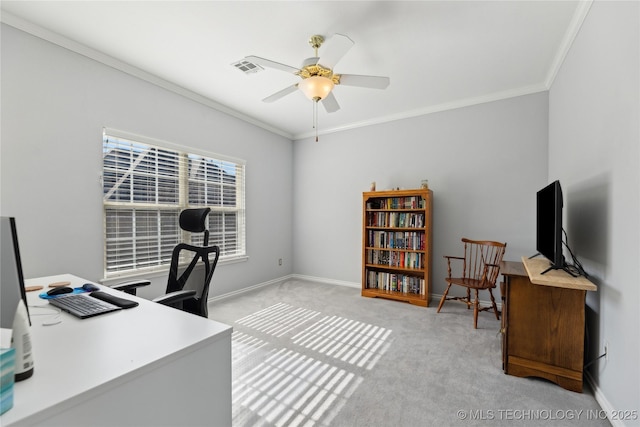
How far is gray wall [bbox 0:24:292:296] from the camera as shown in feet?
7.00

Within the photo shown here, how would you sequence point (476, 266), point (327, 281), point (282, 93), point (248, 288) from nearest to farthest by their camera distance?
point (282, 93)
point (476, 266)
point (248, 288)
point (327, 281)

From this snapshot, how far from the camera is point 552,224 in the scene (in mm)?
1976

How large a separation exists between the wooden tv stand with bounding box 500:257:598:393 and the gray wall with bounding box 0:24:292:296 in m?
3.38

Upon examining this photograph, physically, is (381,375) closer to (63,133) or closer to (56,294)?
(56,294)

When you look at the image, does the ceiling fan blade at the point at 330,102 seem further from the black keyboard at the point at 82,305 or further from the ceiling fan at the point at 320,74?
the black keyboard at the point at 82,305

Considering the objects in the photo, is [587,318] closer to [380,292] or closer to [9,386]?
[380,292]

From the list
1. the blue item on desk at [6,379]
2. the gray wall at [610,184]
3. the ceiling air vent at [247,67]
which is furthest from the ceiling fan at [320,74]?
the blue item on desk at [6,379]

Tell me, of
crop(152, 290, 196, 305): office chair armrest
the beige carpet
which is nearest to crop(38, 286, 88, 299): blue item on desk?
crop(152, 290, 196, 305): office chair armrest

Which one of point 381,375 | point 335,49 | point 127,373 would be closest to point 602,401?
point 381,375

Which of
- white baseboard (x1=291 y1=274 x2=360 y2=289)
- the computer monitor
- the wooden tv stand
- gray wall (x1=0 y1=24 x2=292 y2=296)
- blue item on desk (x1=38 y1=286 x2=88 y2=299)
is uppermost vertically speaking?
gray wall (x1=0 y1=24 x2=292 y2=296)

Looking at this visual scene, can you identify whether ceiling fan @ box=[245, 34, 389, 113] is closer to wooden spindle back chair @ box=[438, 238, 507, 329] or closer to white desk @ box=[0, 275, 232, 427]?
white desk @ box=[0, 275, 232, 427]

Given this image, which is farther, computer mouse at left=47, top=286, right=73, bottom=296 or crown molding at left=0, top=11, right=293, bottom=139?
crown molding at left=0, top=11, right=293, bottom=139

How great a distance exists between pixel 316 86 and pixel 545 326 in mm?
2422

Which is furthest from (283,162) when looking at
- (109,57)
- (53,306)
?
(53,306)
